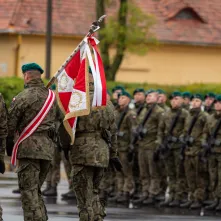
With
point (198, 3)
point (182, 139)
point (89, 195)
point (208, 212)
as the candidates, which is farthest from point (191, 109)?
point (198, 3)

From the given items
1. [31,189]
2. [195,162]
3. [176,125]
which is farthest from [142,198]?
[31,189]

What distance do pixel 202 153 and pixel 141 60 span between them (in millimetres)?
25033

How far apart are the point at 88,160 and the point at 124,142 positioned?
260 inches

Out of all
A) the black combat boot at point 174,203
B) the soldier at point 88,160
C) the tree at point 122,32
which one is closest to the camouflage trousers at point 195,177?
the black combat boot at point 174,203

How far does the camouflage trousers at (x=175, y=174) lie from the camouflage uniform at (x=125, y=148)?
80 centimetres

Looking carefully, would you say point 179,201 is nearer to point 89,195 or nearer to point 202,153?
point 202,153

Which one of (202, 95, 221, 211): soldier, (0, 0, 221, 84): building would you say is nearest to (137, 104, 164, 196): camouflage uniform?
(202, 95, 221, 211): soldier

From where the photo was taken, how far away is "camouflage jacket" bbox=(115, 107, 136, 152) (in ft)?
68.9

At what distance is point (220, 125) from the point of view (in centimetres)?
1972

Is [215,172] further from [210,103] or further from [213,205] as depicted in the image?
[210,103]

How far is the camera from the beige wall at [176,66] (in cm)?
4491

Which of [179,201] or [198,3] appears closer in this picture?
[179,201]

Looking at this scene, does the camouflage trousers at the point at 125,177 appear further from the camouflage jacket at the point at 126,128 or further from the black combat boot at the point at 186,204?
the black combat boot at the point at 186,204

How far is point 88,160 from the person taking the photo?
14.7m
